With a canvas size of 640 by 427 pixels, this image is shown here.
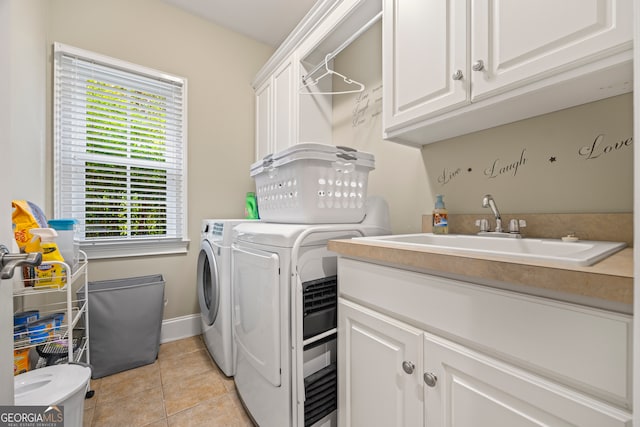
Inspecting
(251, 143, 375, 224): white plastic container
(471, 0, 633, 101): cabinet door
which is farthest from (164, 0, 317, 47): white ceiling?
(471, 0, 633, 101): cabinet door

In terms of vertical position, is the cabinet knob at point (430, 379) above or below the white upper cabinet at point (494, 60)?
below

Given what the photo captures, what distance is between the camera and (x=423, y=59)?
3.76ft

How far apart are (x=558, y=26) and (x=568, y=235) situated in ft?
2.40

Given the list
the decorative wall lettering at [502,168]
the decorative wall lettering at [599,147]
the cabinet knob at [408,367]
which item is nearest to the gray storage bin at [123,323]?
the cabinet knob at [408,367]

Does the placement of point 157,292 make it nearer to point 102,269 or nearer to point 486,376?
point 102,269

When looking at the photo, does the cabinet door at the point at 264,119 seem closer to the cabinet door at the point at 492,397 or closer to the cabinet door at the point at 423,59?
the cabinet door at the point at 423,59

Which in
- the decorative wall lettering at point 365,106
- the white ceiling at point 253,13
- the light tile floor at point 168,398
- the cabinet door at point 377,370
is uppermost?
the white ceiling at point 253,13

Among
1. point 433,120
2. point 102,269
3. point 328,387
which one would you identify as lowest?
point 328,387

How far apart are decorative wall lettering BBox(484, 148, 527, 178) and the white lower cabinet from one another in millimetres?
807

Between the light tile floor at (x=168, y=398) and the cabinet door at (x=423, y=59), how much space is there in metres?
1.80

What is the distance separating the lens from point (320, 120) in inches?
88.6

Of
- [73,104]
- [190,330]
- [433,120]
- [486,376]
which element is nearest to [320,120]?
[433,120]

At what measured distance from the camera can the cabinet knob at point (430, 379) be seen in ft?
2.49

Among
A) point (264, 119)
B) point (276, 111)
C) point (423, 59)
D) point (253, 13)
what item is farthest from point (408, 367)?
point (253, 13)
